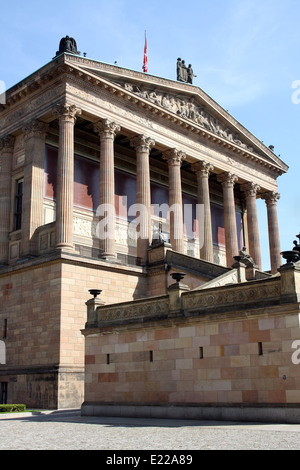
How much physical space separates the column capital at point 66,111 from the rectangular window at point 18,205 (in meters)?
5.85

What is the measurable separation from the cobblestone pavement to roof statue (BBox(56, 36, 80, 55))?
82.2 feet

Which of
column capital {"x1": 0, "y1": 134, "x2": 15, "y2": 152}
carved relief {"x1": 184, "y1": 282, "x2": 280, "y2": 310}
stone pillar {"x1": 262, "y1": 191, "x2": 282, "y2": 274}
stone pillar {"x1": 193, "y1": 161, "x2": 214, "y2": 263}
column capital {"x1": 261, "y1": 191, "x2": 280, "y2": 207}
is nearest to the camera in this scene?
carved relief {"x1": 184, "y1": 282, "x2": 280, "y2": 310}

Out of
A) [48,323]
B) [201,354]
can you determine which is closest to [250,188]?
[48,323]

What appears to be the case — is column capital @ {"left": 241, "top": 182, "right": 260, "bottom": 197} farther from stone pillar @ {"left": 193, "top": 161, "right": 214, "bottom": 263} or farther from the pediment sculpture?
stone pillar @ {"left": 193, "top": 161, "right": 214, "bottom": 263}

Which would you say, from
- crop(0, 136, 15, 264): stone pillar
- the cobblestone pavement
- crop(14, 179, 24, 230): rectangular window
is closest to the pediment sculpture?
crop(0, 136, 15, 264): stone pillar

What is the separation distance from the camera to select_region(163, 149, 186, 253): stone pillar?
4175cm

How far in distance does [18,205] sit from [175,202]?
1184cm

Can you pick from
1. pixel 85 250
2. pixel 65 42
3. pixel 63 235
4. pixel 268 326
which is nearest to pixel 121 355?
pixel 268 326

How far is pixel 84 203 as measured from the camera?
1586 inches

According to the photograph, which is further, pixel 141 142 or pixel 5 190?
pixel 141 142

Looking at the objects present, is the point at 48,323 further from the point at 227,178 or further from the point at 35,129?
the point at 227,178

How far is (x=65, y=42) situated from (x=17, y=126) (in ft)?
22.0

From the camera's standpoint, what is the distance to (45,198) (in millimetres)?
37750

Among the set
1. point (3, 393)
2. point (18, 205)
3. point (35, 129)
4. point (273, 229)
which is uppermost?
point (35, 129)
